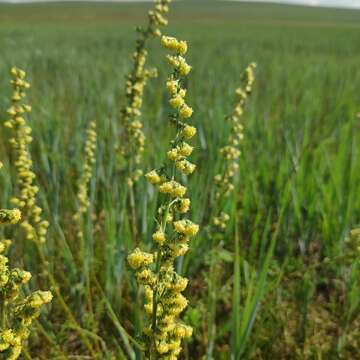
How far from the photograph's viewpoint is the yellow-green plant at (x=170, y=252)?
3.53 ft

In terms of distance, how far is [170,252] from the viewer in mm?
1100

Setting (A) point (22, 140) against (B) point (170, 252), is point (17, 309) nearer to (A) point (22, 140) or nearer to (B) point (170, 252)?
(B) point (170, 252)

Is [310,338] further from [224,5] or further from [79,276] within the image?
[224,5]

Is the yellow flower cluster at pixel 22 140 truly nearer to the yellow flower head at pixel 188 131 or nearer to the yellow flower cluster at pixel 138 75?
the yellow flower cluster at pixel 138 75

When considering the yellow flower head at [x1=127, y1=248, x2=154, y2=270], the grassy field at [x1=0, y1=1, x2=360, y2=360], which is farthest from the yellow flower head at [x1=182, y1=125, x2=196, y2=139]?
the grassy field at [x1=0, y1=1, x2=360, y2=360]

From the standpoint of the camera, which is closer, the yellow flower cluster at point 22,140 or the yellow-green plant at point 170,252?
the yellow-green plant at point 170,252

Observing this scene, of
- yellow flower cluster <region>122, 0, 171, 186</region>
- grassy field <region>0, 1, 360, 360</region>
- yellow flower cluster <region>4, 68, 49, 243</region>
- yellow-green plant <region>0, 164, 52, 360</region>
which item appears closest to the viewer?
yellow-green plant <region>0, 164, 52, 360</region>

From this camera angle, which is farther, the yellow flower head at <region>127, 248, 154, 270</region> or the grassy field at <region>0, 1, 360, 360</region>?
the grassy field at <region>0, 1, 360, 360</region>

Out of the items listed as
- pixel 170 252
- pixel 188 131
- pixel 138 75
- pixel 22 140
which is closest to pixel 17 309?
pixel 170 252

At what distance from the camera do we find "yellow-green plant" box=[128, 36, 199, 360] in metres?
1.08

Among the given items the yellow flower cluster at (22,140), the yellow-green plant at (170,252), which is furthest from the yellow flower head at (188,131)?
the yellow flower cluster at (22,140)

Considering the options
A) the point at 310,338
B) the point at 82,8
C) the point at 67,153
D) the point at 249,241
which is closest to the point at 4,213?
the point at 310,338

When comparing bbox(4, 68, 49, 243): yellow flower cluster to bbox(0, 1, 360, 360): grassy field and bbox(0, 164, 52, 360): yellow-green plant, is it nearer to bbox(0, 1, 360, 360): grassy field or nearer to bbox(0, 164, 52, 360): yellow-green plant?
bbox(0, 1, 360, 360): grassy field

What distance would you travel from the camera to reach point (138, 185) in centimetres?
310
